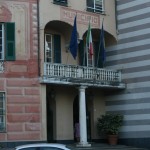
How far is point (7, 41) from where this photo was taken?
26594 millimetres

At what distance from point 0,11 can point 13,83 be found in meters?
4.09

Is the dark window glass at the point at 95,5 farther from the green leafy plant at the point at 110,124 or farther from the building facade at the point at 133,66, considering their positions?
the green leafy plant at the point at 110,124

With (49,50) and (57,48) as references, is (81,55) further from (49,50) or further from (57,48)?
(49,50)

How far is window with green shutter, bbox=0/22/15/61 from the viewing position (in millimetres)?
26531

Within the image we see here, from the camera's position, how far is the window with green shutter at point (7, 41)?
87.0 ft

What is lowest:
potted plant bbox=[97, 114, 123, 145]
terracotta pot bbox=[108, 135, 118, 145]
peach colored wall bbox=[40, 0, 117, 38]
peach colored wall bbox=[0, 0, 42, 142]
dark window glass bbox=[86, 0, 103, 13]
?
terracotta pot bbox=[108, 135, 118, 145]

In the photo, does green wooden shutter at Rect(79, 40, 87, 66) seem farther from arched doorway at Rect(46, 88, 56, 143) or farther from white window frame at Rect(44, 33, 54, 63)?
arched doorway at Rect(46, 88, 56, 143)

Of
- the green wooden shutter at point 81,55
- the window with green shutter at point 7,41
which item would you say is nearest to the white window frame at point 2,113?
the window with green shutter at point 7,41

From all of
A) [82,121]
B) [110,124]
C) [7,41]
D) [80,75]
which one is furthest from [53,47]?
[110,124]

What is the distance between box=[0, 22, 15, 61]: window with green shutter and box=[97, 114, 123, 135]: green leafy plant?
8.05 meters

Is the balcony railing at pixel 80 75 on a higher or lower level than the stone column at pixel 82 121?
higher

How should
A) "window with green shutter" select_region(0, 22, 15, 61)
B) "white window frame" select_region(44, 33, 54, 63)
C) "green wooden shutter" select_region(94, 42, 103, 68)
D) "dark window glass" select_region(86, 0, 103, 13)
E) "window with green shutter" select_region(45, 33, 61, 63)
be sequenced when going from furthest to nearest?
"green wooden shutter" select_region(94, 42, 103, 68)
"dark window glass" select_region(86, 0, 103, 13)
"window with green shutter" select_region(45, 33, 61, 63)
"white window frame" select_region(44, 33, 54, 63)
"window with green shutter" select_region(0, 22, 15, 61)

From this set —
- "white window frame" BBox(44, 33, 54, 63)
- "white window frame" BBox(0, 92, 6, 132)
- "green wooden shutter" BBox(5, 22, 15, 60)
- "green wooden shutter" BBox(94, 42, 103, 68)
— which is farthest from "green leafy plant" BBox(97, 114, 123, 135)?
"green wooden shutter" BBox(5, 22, 15, 60)

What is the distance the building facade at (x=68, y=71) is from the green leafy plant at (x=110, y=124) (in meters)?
0.51
